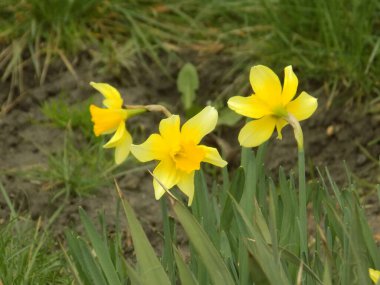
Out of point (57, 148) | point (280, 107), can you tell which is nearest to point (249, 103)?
point (280, 107)

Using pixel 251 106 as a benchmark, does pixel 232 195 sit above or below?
below

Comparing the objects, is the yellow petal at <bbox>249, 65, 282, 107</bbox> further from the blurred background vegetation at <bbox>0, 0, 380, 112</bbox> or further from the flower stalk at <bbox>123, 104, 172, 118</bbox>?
the blurred background vegetation at <bbox>0, 0, 380, 112</bbox>

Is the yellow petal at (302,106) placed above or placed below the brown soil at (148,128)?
above

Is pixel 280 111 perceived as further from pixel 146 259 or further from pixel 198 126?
pixel 146 259

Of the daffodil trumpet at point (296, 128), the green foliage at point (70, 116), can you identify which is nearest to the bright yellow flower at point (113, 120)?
the daffodil trumpet at point (296, 128)

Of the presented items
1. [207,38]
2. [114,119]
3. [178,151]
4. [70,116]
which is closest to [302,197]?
[178,151]

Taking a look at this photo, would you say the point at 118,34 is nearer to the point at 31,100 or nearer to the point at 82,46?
the point at 82,46

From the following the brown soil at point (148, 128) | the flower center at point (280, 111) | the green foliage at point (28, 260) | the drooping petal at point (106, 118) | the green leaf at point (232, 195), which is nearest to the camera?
the flower center at point (280, 111)

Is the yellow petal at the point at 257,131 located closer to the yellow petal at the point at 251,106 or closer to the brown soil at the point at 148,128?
the yellow petal at the point at 251,106
